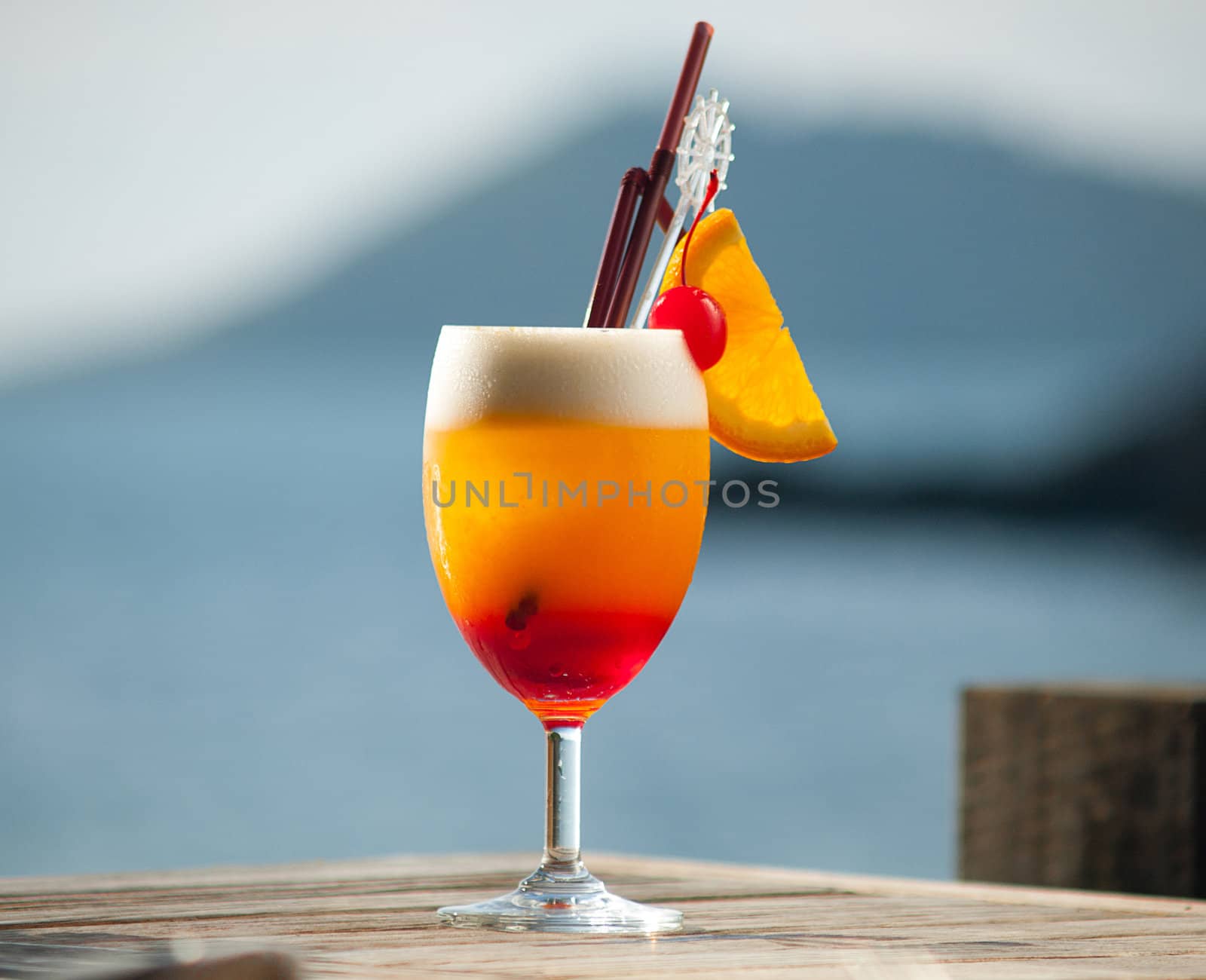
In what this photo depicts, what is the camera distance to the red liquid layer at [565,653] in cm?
118

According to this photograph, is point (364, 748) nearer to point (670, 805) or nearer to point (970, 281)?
point (670, 805)

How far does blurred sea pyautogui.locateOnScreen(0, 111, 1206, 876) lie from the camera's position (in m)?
7.04

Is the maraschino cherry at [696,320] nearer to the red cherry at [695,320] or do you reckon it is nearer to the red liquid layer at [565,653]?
the red cherry at [695,320]

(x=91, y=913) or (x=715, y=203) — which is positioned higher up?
(x=715, y=203)

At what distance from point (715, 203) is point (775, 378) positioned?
13cm

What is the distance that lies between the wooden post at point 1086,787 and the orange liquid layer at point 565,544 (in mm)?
1316

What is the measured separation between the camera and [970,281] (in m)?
39.7

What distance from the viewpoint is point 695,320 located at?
1.23 meters

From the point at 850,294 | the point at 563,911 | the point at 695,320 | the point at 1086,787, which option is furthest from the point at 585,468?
the point at 850,294

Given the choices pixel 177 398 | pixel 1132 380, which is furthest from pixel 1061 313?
pixel 177 398

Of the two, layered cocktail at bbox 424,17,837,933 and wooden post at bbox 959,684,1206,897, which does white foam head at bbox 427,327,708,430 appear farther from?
wooden post at bbox 959,684,1206,897

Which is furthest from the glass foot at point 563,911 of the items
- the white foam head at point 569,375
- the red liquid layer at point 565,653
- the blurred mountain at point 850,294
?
the blurred mountain at point 850,294

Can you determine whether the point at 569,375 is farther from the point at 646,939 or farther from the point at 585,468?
the point at 646,939

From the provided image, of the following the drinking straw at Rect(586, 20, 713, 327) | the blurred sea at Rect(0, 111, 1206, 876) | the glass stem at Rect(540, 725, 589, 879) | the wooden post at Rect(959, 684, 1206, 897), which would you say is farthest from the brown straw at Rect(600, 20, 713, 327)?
the wooden post at Rect(959, 684, 1206, 897)
